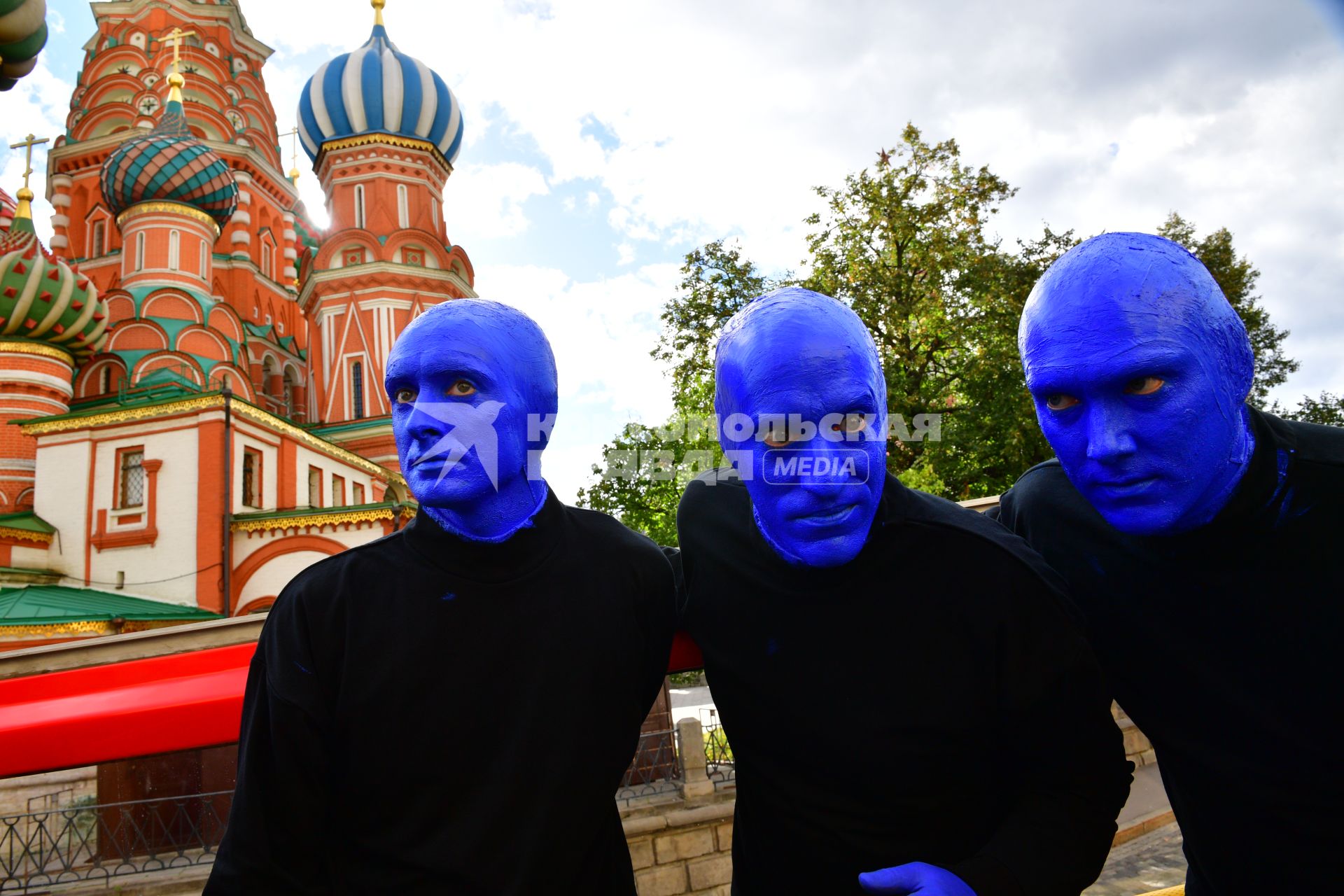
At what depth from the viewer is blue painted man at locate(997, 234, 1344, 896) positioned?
4.72 ft

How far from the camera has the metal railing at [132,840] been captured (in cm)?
808

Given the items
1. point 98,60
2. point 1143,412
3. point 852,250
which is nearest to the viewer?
point 1143,412

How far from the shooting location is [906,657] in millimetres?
1570

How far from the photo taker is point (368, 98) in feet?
89.7

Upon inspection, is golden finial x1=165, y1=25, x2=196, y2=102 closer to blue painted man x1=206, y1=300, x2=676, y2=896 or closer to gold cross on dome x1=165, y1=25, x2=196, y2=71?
gold cross on dome x1=165, y1=25, x2=196, y2=71

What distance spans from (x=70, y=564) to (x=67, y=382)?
4.98 m

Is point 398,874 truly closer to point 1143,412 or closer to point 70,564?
point 1143,412

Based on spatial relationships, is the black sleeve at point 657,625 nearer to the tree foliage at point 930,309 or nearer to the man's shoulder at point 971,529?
the man's shoulder at point 971,529

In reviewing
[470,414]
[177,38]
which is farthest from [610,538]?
[177,38]

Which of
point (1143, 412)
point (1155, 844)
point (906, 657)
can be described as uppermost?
point (1143, 412)

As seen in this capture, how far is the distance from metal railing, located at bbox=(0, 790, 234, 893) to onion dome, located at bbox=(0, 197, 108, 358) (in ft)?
49.1

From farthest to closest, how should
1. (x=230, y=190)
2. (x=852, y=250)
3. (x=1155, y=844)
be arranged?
(x=230, y=190) < (x=852, y=250) < (x=1155, y=844)

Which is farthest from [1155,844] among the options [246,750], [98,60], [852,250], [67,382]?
[98,60]

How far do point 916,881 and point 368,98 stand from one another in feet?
100
